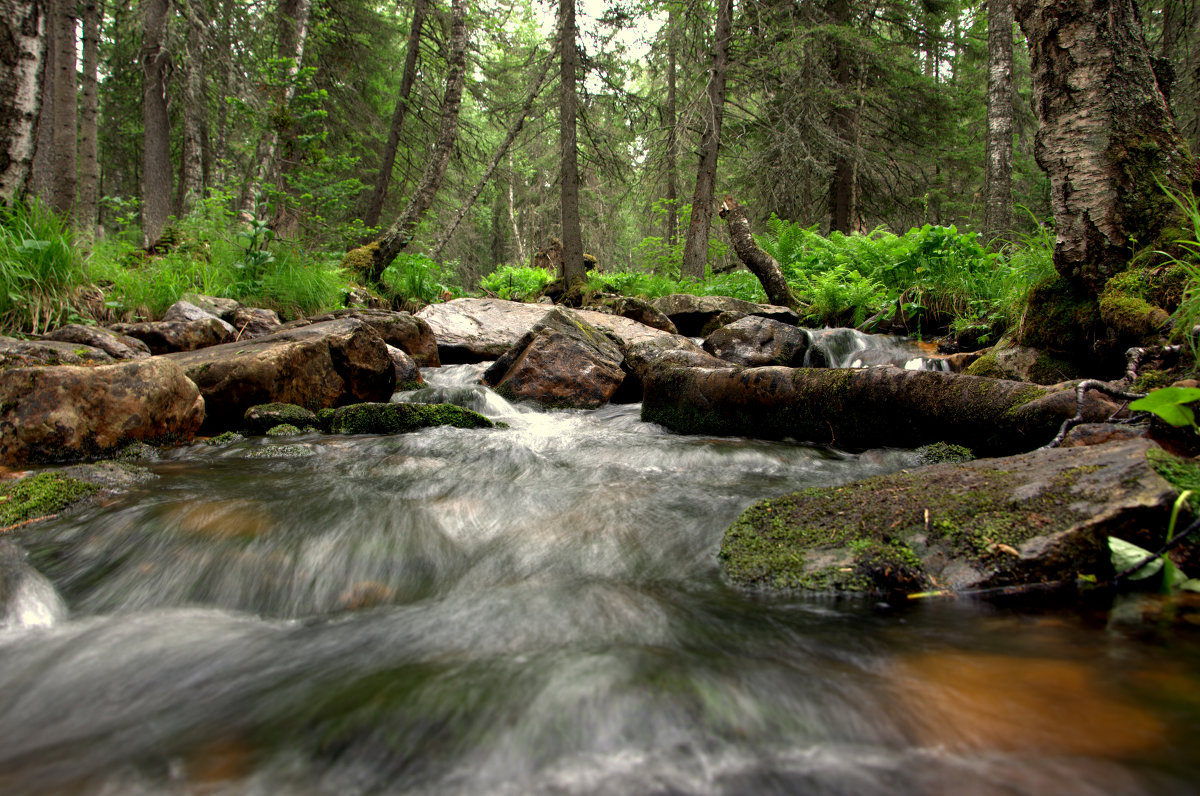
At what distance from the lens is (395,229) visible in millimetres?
11141

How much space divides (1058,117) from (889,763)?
4.69 m

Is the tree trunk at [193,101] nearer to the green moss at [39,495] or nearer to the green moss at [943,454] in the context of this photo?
the green moss at [39,495]

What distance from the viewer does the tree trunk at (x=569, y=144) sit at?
507 inches

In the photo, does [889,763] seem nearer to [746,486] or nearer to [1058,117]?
[746,486]

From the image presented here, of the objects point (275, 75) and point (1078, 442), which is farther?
point (275, 75)

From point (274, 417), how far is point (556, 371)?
9.45 feet

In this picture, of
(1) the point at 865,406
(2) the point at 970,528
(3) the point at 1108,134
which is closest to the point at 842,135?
(3) the point at 1108,134

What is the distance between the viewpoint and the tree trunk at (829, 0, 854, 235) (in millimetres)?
14305

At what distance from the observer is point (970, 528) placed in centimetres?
210

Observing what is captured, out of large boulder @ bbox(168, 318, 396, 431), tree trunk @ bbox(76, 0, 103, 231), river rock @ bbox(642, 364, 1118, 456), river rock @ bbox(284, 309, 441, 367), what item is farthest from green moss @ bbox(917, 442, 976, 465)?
tree trunk @ bbox(76, 0, 103, 231)

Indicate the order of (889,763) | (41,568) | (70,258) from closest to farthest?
(889,763)
(41,568)
(70,258)

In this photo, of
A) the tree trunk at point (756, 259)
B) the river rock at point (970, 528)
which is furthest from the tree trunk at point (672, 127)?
the river rock at point (970, 528)

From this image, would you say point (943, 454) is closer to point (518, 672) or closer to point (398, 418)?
point (518, 672)

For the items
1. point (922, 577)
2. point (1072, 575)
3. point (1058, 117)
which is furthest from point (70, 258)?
point (1058, 117)
